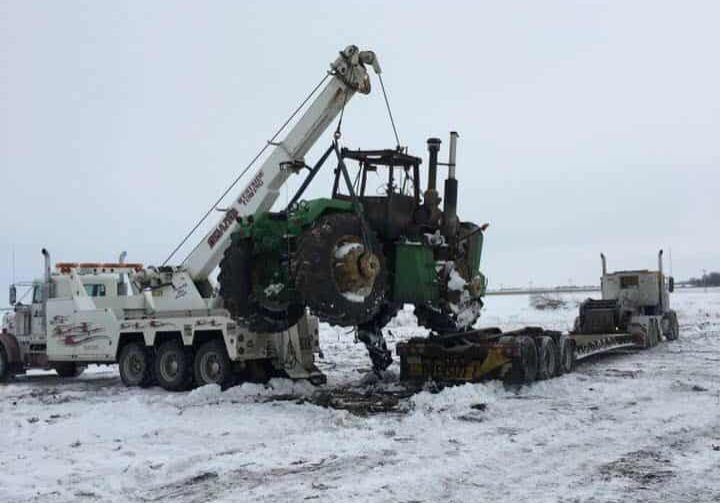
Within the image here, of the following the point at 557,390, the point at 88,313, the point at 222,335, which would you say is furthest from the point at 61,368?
the point at 557,390

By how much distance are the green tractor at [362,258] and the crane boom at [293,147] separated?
1569 mm

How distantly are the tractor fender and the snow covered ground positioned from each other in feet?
14.4

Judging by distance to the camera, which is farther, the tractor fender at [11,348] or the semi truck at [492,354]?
the tractor fender at [11,348]

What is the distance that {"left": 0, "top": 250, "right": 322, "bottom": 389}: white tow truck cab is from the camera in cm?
1407

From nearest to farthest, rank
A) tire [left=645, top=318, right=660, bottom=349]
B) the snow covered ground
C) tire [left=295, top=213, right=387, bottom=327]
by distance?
the snow covered ground < tire [left=295, top=213, right=387, bottom=327] < tire [left=645, top=318, right=660, bottom=349]

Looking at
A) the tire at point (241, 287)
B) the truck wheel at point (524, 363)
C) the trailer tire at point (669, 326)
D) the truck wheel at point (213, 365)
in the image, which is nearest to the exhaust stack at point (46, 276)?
the truck wheel at point (213, 365)

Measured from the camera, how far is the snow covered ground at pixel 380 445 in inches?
265

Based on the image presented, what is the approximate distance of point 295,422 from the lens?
32.6 ft

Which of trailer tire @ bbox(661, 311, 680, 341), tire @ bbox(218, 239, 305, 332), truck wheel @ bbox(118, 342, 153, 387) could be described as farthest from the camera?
trailer tire @ bbox(661, 311, 680, 341)

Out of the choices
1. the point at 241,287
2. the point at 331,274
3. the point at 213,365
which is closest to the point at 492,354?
the point at 331,274

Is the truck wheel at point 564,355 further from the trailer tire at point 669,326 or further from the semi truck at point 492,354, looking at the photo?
the trailer tire at point 669,326

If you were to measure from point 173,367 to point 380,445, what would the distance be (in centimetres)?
733

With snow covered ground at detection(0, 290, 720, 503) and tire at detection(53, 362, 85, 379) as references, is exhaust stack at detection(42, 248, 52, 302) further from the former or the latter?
snow covered ground at detection(0, 290, 720, 503)

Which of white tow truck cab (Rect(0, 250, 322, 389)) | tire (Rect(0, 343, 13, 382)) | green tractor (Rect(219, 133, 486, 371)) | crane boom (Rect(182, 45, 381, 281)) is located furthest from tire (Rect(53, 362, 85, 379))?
green tractor (Rect(219, 133, 486, 371))
